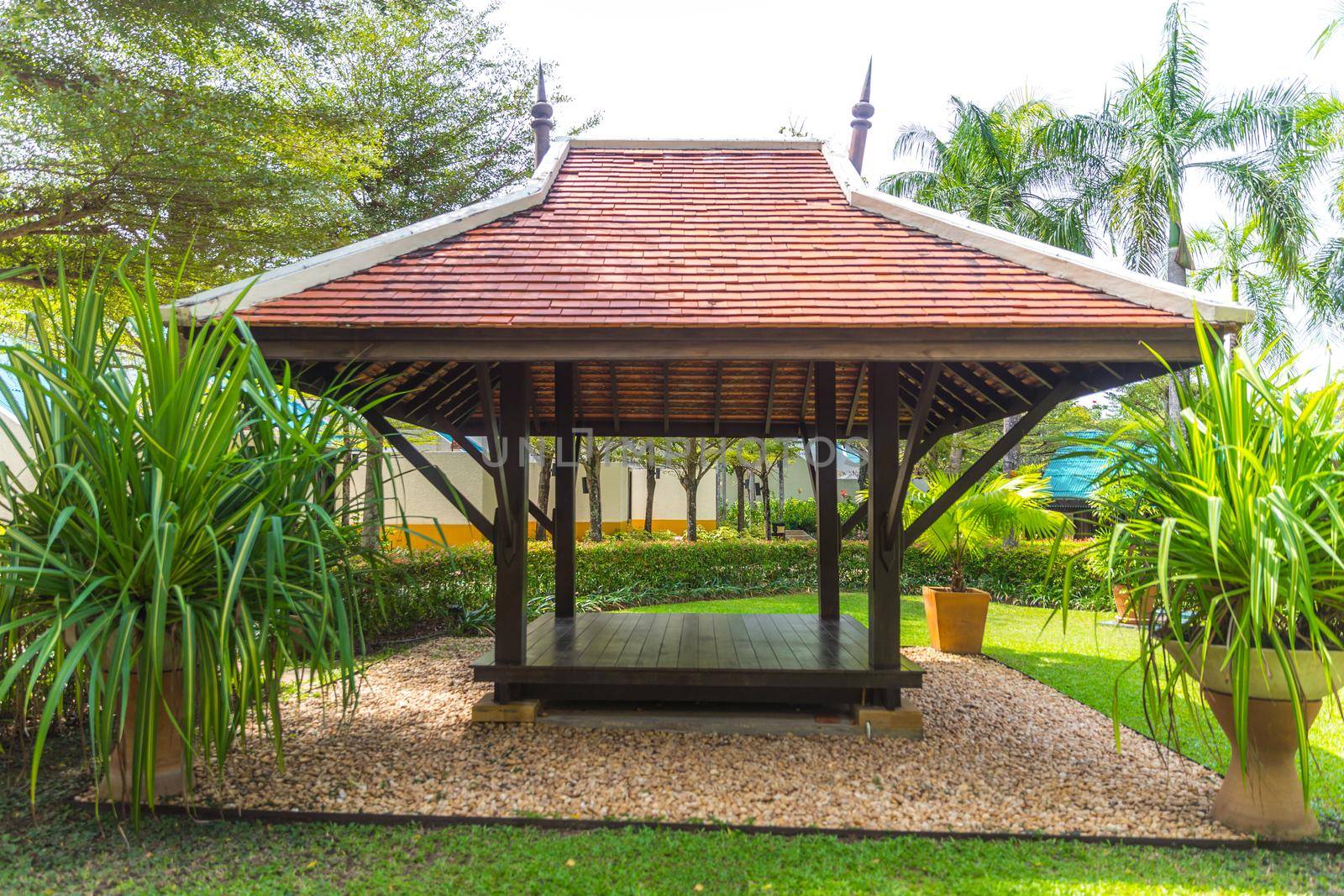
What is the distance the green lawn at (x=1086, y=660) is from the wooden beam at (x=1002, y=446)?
2.93ft

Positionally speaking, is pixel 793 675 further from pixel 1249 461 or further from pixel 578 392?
pixel 578 392

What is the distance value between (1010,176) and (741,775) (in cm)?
1712

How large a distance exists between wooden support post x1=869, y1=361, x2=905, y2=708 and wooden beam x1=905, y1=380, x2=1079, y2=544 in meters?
0.25

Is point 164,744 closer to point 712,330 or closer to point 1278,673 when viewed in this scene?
point 712,330

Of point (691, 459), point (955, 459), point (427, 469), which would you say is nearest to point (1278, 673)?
point (427, 469)

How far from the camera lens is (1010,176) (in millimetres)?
17828

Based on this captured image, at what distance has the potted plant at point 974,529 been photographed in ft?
26.0

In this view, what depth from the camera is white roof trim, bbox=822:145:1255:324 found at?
4090 mm

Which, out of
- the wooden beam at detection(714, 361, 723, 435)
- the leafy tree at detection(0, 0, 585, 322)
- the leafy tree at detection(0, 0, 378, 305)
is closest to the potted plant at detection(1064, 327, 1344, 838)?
the wooden beam at detection(714, 361, 723, 435)

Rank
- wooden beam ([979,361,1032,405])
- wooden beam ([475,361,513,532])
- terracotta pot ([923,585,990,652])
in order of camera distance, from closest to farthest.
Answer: wooden beam ([475,361,513,532]), wooden beam ([979,361,1032,405]), terracotta pot ([923,585,990,652])

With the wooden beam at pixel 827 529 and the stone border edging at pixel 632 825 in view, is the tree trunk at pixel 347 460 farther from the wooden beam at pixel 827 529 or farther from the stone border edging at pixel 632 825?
the wooden beam at pixel 827 529

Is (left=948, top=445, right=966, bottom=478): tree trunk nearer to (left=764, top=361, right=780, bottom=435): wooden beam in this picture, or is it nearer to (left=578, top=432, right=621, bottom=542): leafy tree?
(left=578, top=432, right=621, bottom=542): leafy tree

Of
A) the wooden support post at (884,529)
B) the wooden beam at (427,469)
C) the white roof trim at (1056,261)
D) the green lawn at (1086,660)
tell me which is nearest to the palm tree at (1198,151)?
the green lawn at (1086,660)

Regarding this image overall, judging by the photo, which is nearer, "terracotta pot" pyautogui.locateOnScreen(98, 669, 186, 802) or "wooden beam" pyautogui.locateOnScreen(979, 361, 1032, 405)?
"terracotta pot" pyautogui.locateOnScreen(98, 669, 186, 802)
